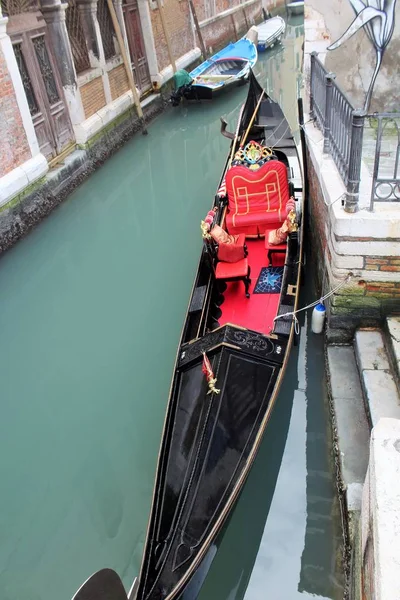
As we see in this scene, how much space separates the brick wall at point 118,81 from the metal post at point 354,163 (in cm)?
606

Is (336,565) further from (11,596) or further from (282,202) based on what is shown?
(282,202)

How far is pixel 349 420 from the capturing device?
2627mm

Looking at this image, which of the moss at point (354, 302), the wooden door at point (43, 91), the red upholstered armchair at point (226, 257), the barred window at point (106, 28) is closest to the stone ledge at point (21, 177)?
the wooden door at point (43, 91)

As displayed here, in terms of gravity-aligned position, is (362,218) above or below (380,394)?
above

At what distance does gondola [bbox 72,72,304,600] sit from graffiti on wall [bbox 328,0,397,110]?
1.05 metres

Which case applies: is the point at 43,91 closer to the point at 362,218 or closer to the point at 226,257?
the point at 226,257

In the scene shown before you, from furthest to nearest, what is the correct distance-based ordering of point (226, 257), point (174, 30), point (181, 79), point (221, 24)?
point (221, 24) < point (174, 30) < point (181, 79) < point (226, 257)

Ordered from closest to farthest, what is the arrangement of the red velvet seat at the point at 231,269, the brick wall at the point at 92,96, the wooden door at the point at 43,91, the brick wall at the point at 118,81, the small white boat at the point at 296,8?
1. the red velvet seat at the point at 231,269
2. the wooden door at the point at 43,91
3. the brick wall at the point at 92,96
4. the brick wall at the point at 118,81
5. the small white boat at the point at 296,8

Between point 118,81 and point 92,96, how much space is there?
3.28 feet

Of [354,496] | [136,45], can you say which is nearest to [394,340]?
[354,496]

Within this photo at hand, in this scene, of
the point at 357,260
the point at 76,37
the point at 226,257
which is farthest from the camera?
the point at 76,37

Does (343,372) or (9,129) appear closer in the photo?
(343,372)

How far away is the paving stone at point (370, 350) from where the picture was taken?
2729 mm

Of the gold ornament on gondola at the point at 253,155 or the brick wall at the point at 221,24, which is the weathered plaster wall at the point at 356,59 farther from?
the brick wall at the point at 221,24
